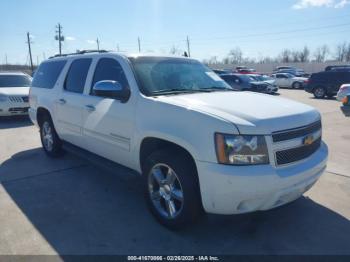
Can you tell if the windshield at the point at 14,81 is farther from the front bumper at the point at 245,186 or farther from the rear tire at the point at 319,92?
the rear tire at the point at 319,92

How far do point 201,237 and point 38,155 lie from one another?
4.38m

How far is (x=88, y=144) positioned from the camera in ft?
15.1

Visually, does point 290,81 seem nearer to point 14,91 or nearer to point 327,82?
point 327,82

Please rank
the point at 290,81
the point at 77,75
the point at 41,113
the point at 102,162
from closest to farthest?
the point at 102,162 → the point at 77,75 → the point at 41,113 → the point at 290,81

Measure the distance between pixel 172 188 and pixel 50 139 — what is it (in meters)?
3.57

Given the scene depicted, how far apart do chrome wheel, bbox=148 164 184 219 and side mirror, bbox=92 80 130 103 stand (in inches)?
37.5

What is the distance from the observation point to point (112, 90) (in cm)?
356

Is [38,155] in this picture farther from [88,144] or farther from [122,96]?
[122,96]

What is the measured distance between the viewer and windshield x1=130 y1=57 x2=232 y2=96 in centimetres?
367

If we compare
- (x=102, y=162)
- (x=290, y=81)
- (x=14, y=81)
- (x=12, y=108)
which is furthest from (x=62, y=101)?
(x=290, y=81)

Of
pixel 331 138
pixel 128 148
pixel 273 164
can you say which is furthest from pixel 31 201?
pixel 331 138

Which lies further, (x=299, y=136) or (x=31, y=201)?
(x=31, y=201)

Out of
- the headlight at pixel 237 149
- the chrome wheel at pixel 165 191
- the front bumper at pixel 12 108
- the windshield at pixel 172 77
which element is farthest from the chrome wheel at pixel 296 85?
the headlight at pixel 237 149

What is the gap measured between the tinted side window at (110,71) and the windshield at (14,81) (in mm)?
8660
